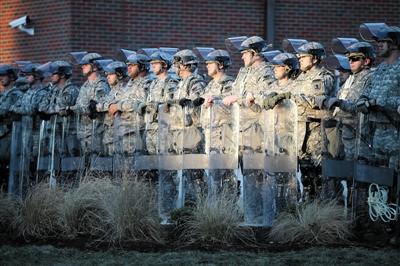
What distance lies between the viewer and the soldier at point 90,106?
1473cm

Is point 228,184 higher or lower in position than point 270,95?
lower

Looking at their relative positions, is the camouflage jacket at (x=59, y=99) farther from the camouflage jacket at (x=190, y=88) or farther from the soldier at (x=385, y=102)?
the soldier at (x=385, y=102)

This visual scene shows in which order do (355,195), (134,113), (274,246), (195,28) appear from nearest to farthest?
(274,246)
(355,195)
(134,113)
(195,28)

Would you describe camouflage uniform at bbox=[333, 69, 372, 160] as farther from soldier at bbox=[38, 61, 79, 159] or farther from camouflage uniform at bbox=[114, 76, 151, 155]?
soldier at bbox=[38, 61, 79, 159]

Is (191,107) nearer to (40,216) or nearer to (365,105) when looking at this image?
(40,216)

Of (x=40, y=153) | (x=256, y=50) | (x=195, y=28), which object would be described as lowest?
(x=40, y=153)

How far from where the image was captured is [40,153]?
15828 millimetres

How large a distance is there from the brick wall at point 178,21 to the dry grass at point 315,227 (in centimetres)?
1004

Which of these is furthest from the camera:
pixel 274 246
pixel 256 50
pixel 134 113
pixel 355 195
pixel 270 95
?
pixel 134 113

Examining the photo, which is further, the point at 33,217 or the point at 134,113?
the point at 134,113

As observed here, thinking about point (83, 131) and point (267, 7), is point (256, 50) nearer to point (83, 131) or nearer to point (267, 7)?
point (83, 131)

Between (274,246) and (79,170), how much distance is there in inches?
211

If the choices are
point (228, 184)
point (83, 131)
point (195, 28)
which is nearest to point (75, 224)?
point (228, 184)

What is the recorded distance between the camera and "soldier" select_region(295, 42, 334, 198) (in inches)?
466
